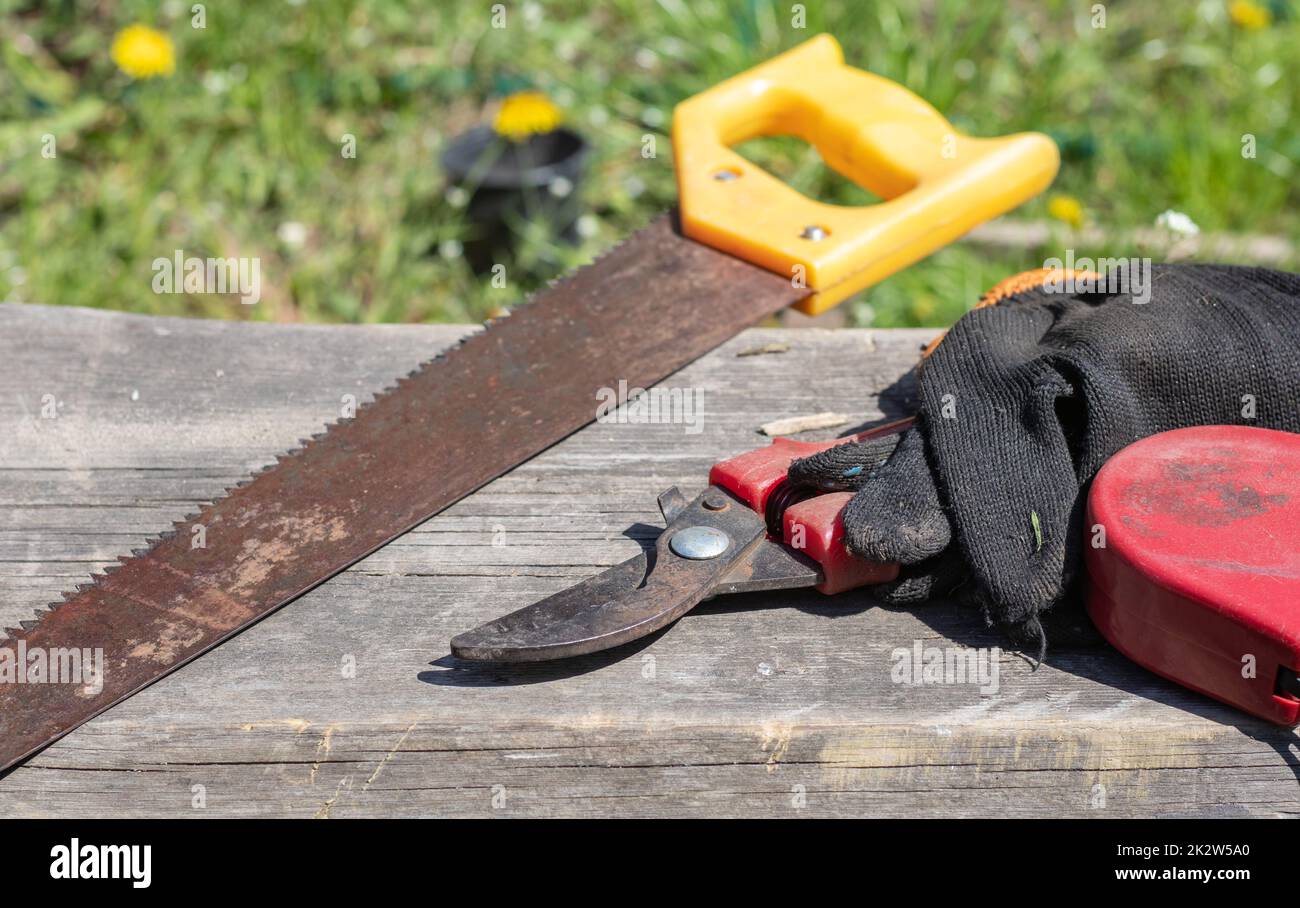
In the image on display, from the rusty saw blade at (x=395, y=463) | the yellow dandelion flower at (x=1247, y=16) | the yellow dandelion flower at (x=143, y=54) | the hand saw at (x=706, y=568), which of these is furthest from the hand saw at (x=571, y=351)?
the yellow dandelion flower at (x=1247, y=16)

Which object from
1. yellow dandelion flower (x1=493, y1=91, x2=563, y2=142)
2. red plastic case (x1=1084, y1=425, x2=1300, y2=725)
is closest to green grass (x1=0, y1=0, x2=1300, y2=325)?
yellow dandelion flower (x1=493, y1=91, x2=563, y2=142)

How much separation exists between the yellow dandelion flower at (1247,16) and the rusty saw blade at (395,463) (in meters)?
3.31

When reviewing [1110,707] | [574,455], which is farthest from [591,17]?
[1110,707]

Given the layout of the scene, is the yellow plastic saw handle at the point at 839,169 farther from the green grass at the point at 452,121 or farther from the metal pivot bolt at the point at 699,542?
the green grass at the point at 452,121

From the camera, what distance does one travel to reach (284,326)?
241cm

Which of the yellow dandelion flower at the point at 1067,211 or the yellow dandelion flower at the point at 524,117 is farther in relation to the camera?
the yellow dandelion flower at the point at 524,117

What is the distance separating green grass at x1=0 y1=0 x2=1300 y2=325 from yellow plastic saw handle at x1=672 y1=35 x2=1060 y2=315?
1.34 meters

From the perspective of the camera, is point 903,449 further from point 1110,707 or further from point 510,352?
point 510,352

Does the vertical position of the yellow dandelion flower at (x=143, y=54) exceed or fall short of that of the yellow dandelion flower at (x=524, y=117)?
it exceeds it

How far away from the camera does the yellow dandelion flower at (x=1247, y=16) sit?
187 inches

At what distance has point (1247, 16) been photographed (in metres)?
4.73

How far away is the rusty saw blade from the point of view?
1642mm

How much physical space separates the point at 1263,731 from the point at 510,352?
1268 millimetres

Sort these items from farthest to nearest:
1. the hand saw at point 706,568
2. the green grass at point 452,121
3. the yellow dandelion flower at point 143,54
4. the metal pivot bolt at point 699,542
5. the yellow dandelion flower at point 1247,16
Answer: the yellow dandelion flower at point 1247,16 → the yellow dandelion flower at point 143,54 → the green grass at point 452,121 → the metal pivot bolt at point 699,542 → the hand saw at point 706,568
